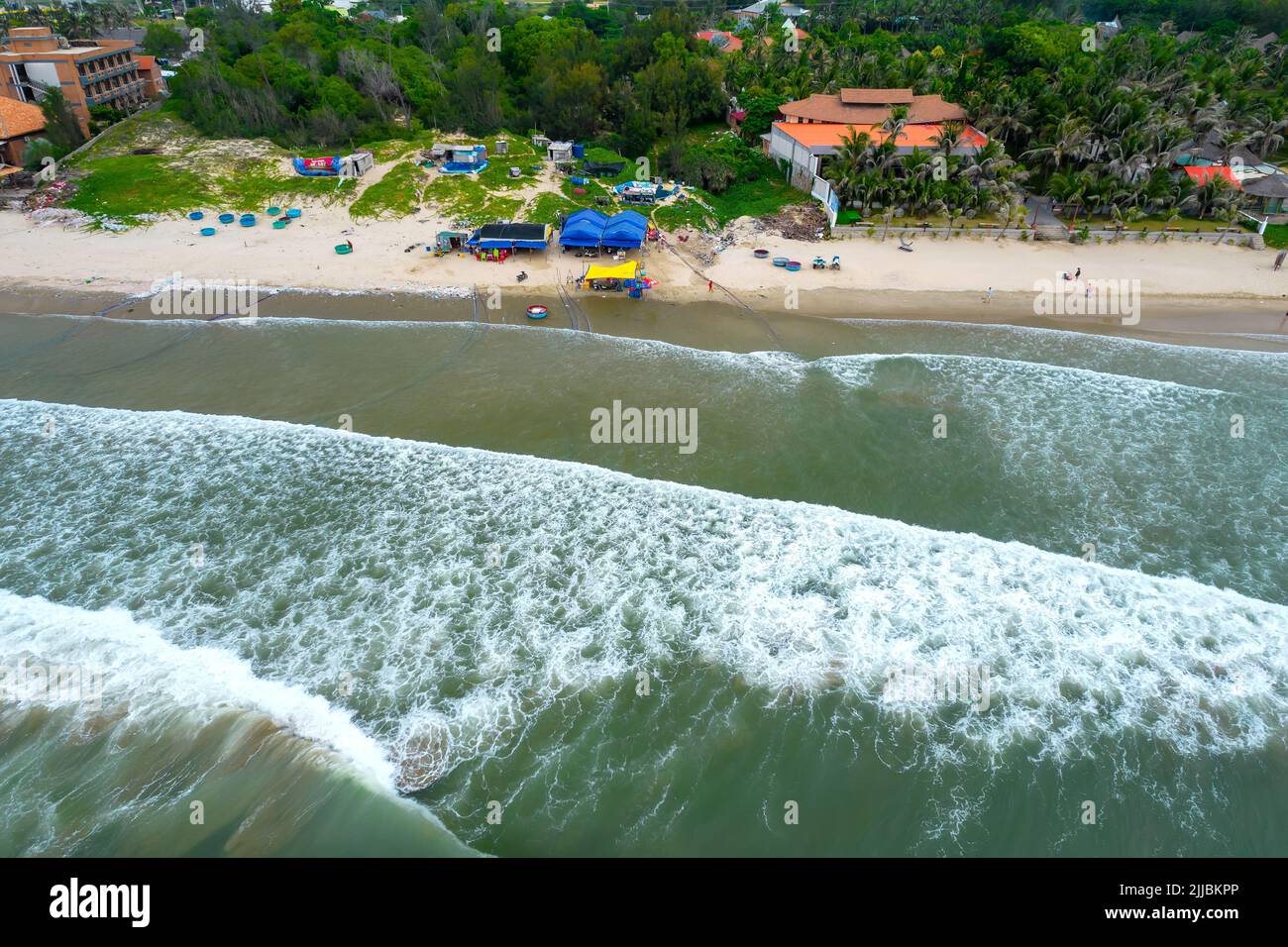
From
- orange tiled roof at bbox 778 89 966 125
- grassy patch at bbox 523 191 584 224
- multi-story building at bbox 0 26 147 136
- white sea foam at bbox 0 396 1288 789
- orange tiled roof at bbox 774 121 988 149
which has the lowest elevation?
white sea foam at bbox 0 396 1288 789

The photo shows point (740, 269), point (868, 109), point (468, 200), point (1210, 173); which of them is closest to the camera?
point (740, 269)

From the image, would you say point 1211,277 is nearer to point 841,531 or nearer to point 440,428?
point 841,531

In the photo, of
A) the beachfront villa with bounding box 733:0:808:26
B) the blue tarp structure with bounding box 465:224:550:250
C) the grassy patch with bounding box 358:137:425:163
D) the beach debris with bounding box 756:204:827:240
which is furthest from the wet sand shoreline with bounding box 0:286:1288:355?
the beachfront villa with bounding box 733:0:808:26

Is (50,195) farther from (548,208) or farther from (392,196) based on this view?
(548,208)

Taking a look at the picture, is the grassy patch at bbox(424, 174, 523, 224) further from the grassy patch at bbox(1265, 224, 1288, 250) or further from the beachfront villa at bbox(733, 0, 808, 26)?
the beachfront villa at bbox(733, 0, 808, 26)

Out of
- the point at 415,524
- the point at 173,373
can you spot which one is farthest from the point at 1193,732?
the point at 173,373

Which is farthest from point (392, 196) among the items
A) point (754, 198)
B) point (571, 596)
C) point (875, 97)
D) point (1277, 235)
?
point (1277, 235)

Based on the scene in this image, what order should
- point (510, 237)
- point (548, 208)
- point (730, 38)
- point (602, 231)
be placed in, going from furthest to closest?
point (730, 38) → point (548, 208) → point (510, 237) → point (602, 231)
